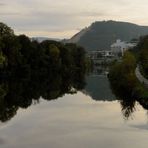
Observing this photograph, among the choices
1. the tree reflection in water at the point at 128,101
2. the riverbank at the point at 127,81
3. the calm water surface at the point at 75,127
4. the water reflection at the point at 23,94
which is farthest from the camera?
the riverbank at the point at 127,81

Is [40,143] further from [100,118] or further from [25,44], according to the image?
[25,44]

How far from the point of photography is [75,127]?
89.9ft

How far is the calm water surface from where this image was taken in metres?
23.0

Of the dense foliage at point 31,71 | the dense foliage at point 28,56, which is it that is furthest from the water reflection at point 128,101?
the dense foliage at point 28,56

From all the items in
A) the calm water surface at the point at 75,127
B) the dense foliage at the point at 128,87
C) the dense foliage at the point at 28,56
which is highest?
the calm water surface at the point at 75,127

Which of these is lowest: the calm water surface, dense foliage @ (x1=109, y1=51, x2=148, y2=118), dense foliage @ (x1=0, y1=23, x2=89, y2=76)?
dense foliage @ (x1=0, y1=23, x2=89, y2=76)

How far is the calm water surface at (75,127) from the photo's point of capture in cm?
2298

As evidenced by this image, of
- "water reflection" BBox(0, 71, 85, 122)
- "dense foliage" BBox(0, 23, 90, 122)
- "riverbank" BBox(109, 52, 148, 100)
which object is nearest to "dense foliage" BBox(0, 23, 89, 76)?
"dense foliage" BBox(0, 23, 90, 122)

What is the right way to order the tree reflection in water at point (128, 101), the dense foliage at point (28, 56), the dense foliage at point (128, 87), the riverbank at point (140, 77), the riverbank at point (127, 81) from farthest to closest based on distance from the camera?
the dense foliage at point (28, 56), the riverbank at point (140, 77), the riverbank at point (127, 81), the dense foliage at point (128, 87), the tree reflection in water at point (128, 101)

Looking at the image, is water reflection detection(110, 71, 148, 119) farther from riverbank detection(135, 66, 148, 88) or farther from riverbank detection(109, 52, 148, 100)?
riverbank detection(135, 66, 148, 88)

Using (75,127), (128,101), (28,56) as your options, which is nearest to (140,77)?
(128,101)

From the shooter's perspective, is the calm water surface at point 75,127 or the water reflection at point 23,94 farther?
the water reflection at point 23,94

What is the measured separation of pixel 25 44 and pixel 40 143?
5651 cm

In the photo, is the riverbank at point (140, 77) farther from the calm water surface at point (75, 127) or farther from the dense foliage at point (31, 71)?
the dense foliage at point (31, 71)
